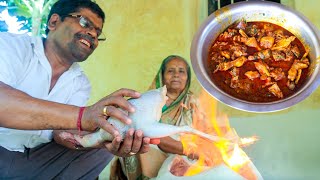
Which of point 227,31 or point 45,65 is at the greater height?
point 227,31

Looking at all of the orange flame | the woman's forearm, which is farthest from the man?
the orange flame

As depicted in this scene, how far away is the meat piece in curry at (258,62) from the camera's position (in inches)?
78.2

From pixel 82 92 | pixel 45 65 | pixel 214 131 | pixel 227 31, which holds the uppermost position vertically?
pixel 227 31

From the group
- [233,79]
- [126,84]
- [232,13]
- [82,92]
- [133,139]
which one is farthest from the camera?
[126,84]

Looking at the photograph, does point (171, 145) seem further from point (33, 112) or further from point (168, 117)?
point (33, 112)

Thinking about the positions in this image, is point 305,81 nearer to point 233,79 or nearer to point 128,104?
point 233,79

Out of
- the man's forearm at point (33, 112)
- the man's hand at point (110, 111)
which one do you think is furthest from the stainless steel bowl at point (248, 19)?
the man's forearm at point (33, 112)

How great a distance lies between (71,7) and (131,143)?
4.10 ft

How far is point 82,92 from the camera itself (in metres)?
2.45

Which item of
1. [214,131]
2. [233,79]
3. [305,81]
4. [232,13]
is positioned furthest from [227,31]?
[214,131]

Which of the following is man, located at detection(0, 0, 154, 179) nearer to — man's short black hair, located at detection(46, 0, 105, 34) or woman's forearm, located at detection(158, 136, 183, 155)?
man's short black hair, located at detection(46, 0, 105, 34)

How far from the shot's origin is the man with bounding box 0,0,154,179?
5.02 ft

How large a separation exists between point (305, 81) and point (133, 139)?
93cm

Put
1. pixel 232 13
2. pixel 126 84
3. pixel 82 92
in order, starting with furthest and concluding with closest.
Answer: pixel 126 84, pixel 82 92, pixel 232 13
